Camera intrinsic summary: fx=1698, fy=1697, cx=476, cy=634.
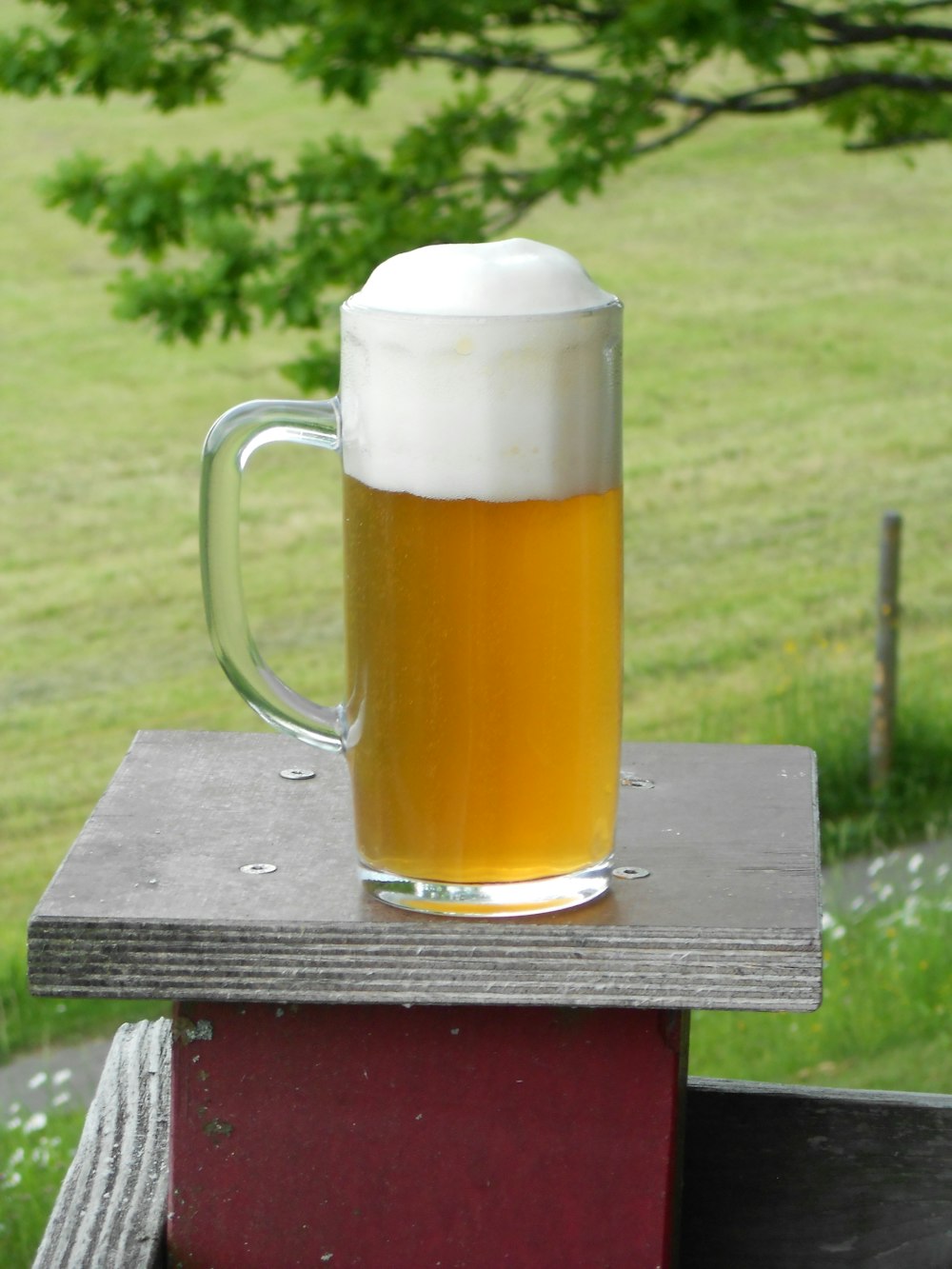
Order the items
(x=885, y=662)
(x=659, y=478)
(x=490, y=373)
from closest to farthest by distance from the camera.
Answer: (x=490, y=373)
(x=885, y=662)
(x=659, y=478)

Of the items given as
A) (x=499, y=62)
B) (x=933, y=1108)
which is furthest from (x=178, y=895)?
(x=499, y=62)

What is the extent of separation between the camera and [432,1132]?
1045mm

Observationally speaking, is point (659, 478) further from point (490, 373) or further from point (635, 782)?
point (490, 373)

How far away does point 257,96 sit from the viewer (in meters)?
16.1

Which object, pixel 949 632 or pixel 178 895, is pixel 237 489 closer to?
pixel 178 895

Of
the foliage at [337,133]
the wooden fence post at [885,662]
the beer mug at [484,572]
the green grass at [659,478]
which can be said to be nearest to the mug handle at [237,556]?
the beer mug at [484,572]

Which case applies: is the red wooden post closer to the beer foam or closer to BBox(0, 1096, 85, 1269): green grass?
the beer foam

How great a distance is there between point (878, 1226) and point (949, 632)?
6.84m

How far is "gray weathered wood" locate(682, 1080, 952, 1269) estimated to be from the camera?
1.20m

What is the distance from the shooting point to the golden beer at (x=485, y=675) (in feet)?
3.09

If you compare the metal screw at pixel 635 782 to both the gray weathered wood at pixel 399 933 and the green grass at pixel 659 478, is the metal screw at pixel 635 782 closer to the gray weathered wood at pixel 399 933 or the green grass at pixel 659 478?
the gray weathered wood at pixel 399 933

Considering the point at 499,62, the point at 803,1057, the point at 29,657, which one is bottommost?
the point at 29,657

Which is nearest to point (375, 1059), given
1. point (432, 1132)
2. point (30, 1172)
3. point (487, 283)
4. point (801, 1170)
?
point (432, 1132)

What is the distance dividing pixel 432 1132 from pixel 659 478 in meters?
9.26
